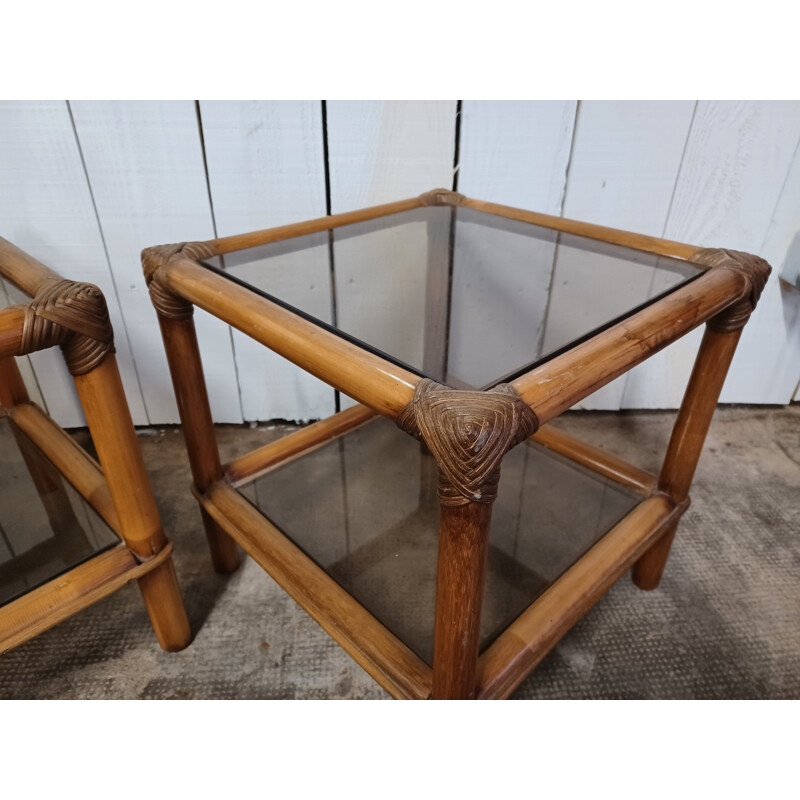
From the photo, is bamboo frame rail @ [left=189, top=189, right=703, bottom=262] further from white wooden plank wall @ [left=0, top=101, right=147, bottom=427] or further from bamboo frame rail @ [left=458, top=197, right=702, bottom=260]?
white wooden plank wall @ [left=0, top=101, right=147, bottom=427]

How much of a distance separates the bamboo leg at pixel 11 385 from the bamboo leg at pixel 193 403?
0.28 m

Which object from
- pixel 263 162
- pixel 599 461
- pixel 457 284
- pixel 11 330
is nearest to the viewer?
pixel 11 330

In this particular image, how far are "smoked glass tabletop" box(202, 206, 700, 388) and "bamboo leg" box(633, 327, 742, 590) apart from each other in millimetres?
96

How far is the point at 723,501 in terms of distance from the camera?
38.2 inches

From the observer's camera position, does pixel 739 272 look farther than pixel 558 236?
No

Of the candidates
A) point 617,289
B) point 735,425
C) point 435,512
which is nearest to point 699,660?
point 435,512

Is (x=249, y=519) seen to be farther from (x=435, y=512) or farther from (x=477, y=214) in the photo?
(x=477, y=214)

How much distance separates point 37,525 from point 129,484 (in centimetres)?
18

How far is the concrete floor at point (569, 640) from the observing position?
0.69 metres

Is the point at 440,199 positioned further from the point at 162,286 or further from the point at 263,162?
the point at 162,286

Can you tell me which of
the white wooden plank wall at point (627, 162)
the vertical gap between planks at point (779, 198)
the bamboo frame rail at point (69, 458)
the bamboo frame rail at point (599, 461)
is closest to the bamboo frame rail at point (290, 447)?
the bamboo frame rail at point (69, 458)

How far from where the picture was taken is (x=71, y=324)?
Result: 0.47m

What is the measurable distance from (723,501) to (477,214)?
2.01 feet

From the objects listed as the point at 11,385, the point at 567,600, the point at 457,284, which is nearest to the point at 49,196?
the point at 11,385
